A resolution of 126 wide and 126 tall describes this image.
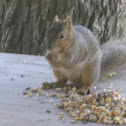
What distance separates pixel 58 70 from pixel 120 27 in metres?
1.85

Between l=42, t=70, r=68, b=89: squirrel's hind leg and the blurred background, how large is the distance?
4.28 ft

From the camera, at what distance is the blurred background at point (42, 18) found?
3426 millimetres

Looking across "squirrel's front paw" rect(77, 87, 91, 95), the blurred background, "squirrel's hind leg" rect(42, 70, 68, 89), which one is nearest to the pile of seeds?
"squirrel's front paw" rect(77, 87, 91, 95)

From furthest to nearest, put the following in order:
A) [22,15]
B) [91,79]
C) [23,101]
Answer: [22,15], [91,79], [23,101]

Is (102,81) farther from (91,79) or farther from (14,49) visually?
(14,49)

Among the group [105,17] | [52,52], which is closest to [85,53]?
[52,52]

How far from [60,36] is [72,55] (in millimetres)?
164

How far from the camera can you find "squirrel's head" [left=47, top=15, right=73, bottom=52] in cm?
192

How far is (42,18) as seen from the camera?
350 centimetres

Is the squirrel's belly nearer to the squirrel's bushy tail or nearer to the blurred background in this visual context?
the squirrel's bushy tail

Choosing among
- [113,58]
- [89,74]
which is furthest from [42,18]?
[89,74]

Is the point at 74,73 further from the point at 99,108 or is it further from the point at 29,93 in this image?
the point at 99,108

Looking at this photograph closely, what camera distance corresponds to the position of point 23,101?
1907 mm

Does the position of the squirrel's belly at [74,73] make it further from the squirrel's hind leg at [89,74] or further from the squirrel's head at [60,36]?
the squirrel's head at [60,36]
